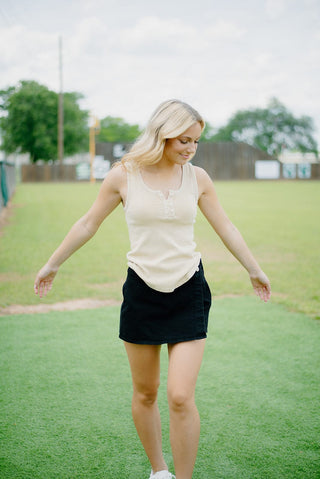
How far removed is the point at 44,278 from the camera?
299 centimetres


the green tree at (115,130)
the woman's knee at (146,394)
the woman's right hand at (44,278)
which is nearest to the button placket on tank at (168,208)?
the woman's right hand at (44,278)

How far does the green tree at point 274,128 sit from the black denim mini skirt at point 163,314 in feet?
282

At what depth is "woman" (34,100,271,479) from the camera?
258cm

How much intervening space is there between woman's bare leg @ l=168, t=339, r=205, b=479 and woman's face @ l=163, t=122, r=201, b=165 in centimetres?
96

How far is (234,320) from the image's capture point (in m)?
6.06

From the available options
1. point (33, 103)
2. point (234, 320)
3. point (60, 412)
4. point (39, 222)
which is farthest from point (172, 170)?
point (33, 103)

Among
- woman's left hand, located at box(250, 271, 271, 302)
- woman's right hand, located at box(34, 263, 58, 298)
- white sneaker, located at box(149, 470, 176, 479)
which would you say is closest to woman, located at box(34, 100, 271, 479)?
white sneaker, located at box(149, 470, 176, 479)

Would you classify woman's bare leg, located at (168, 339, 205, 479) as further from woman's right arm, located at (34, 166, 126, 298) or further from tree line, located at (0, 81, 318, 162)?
tree line, located at (0, 81, 318, 162)

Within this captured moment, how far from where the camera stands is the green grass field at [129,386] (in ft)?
10.2

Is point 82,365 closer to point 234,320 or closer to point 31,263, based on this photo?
point 234,320

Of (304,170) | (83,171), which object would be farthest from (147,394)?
(304,170)

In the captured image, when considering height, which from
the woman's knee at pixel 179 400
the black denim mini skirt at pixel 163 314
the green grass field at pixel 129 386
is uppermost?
the black denim mini skirt at pixel 163 314

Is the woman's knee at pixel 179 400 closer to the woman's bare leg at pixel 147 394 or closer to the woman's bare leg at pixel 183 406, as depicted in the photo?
the woman's bare leg at pixel 183 406

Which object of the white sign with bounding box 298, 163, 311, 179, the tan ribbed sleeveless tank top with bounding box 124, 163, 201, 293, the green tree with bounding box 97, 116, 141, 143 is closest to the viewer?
the tan ribbed sleeveless tank top with bounding box 124, 163, 201, 293
